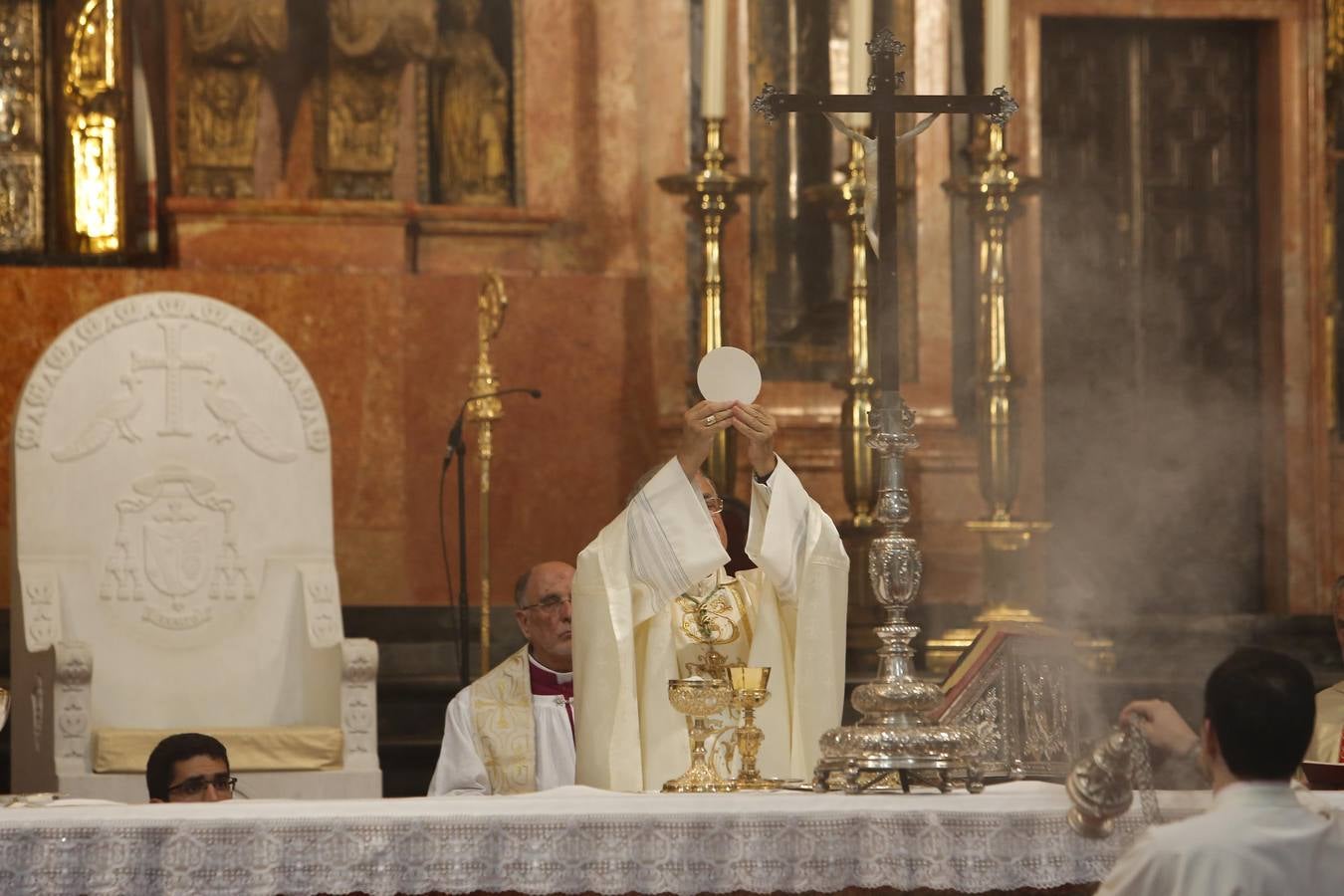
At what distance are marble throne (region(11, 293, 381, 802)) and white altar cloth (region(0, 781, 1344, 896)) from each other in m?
3.51

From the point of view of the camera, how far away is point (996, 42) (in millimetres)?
5750

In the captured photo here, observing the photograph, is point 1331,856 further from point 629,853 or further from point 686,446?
point 686,446

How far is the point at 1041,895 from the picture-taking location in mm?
3984

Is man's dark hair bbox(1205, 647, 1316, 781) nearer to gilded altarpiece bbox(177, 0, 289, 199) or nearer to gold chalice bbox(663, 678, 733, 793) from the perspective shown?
gold chalice bbox(663, 678, 733, 793)

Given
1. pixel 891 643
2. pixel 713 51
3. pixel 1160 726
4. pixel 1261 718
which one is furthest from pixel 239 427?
pixel 1261 718

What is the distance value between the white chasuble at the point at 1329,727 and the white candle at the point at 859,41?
2.11m

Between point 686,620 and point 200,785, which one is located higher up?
point 686,620

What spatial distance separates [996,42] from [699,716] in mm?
2184

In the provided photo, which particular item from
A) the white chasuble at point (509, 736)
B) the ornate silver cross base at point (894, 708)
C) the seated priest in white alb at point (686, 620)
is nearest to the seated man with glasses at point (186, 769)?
the white chasuble at point (509, 736)

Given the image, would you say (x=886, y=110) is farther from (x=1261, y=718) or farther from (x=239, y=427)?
(x=239, y=427)

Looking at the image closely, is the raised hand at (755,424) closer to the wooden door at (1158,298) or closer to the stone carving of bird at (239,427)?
the stone carving of bird at (239,427)

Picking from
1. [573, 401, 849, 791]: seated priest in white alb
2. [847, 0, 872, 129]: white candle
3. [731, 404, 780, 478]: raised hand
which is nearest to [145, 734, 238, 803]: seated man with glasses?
[573, 401, 849, 791]: seated priest in white alb

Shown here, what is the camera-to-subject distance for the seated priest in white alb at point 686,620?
4.84 metres

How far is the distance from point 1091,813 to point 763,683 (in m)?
1.17
